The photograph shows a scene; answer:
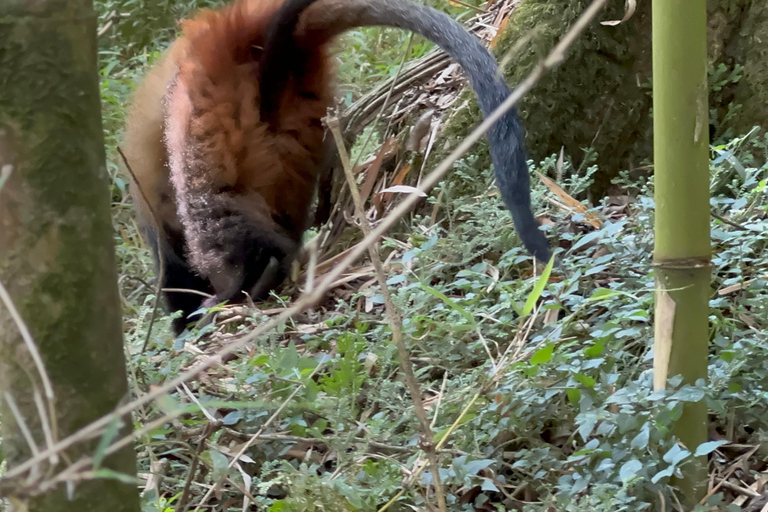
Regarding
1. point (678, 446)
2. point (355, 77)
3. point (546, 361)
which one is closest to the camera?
point (678, 446)

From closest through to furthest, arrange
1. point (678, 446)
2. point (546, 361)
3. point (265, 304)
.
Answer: point (678, 446) < point (546, 361) < point (265, 304)

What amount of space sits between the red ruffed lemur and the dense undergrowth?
0.93 feet

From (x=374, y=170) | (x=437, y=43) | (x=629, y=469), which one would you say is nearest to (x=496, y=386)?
(x=629, y=469)

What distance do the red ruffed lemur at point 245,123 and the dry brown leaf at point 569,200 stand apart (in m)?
0.46

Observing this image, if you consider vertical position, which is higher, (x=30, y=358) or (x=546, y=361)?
(x=30, y=358)

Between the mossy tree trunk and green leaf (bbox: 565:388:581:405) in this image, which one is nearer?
the mossy tree trunk

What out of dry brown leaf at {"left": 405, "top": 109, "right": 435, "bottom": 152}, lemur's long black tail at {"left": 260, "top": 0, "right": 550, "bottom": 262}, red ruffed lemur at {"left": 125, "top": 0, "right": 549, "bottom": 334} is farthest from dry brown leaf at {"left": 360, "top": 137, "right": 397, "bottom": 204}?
lemur's long black tail at {"left": 260, "top": 0, "right": 550, "bottom": 262}

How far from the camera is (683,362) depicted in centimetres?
94

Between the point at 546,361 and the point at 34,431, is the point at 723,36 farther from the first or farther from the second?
the point at 34,431

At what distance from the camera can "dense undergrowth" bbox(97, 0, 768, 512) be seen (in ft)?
3.29

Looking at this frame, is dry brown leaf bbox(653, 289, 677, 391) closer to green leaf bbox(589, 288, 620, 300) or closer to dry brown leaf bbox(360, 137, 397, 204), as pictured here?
green leaf bbox(589, 288, 620, 300)

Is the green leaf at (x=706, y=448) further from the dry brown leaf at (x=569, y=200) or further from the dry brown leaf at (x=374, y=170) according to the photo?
the dry brown leaf at (x=374, y=170)

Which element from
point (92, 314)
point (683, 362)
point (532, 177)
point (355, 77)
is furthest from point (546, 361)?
point (355, 77)

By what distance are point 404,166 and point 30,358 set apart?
5.31 feet
